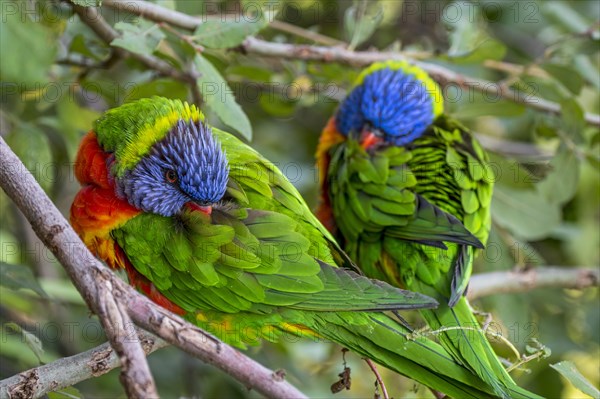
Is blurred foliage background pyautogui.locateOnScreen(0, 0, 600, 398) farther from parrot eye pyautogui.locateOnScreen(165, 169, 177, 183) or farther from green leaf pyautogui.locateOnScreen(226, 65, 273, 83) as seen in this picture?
parrot eye pyautogui.locateOnScreen(165, 169, 177, 183)

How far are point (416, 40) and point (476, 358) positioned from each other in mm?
2717

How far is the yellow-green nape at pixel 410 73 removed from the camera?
3631mm

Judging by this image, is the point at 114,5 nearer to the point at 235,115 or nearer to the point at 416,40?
the point at 235,115

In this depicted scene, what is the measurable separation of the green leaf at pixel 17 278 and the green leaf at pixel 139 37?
86 centimetres

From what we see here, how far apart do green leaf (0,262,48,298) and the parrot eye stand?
602mm

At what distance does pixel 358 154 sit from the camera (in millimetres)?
3064

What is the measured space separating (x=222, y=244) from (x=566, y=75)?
6.61ft

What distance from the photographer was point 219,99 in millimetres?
2598

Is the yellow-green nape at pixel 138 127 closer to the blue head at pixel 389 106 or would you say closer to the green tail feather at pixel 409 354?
the green tail feather at pixel 409 354

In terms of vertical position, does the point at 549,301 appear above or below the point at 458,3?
below

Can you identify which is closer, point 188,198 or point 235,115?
point 188,198

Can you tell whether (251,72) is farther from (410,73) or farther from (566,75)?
(566,75)

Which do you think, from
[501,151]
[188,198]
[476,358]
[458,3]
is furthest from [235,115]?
[501,151]

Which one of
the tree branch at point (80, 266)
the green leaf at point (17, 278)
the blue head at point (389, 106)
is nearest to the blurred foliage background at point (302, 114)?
the green leaf at point (17, 278)
